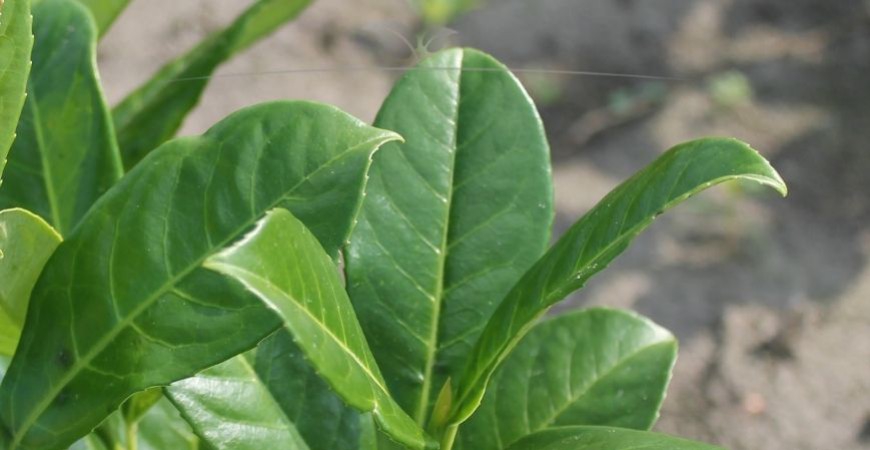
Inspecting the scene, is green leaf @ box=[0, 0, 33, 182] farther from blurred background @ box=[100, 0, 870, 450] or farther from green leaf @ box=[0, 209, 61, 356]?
blurred background @ box=[100, 0, 870, 450]

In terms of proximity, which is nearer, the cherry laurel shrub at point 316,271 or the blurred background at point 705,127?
the cherry laurel shrub at point 316,271

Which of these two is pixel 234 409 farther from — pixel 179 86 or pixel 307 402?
pixel 179 86

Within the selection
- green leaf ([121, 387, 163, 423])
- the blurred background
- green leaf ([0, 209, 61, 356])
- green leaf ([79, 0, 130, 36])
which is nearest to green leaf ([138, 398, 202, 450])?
green leaf ([121, 387, 163, 423])

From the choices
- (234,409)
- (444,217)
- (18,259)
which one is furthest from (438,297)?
(18,259)

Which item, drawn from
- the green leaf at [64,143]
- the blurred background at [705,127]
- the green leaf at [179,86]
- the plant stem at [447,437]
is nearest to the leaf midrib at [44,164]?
the green leaf at [64,143]

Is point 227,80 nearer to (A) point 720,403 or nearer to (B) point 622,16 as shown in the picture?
(B) point 622,16

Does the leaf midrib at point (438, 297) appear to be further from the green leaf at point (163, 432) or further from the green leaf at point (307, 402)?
the green leaf at point (163, 432)
